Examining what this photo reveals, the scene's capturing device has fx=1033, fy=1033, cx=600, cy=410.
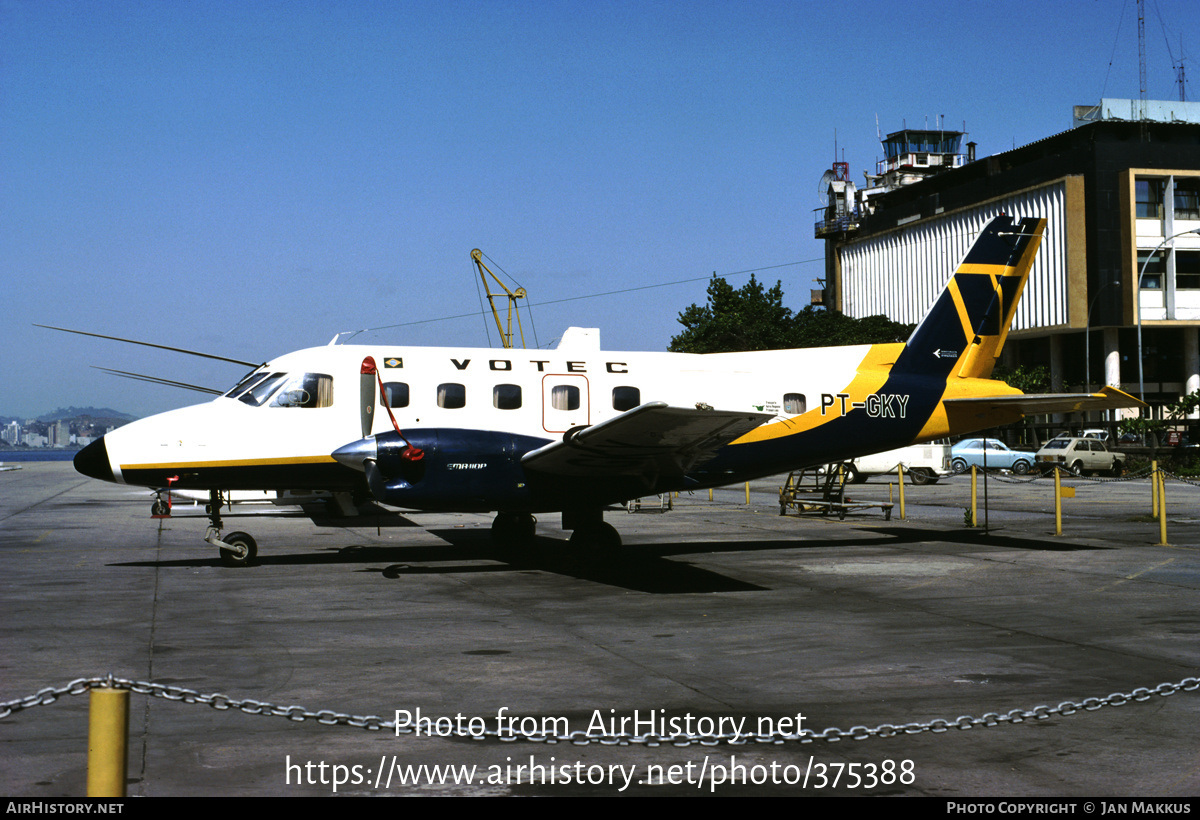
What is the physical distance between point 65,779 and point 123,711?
7.38ft

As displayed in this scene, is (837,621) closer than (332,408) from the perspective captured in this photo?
Yes

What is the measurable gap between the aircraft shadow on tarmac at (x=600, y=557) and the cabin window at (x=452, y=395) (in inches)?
101

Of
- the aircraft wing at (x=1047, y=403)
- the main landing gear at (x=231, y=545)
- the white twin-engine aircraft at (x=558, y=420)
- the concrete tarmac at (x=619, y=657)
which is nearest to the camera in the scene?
the concrete tarmac at (x=619, y=657)

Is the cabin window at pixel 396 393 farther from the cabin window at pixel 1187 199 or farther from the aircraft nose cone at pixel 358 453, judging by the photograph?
the cabin window at pixel 1187 199

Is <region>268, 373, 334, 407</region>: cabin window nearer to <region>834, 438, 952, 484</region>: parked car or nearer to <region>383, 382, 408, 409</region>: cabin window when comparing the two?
<region>383, 382, 408, 409</region>: cabin window

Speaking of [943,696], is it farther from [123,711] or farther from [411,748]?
→ [123,711]

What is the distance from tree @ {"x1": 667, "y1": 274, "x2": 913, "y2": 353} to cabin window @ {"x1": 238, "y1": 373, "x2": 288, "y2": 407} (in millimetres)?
63029

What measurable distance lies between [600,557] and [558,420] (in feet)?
7.66

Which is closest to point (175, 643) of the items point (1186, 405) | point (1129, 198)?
point (1186, 405)

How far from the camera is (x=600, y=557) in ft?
53.3

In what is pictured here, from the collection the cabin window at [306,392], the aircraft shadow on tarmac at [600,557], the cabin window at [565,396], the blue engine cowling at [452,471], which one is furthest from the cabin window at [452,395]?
the aircraft shadow on tarmac at [600,557]

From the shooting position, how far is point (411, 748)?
21.1ft

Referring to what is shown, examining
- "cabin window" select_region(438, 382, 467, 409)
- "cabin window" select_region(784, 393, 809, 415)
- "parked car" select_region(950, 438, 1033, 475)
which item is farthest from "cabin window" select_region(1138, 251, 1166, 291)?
"cabin window" select_region(438, 382, 467, 409)

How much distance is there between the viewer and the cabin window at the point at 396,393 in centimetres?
1630
